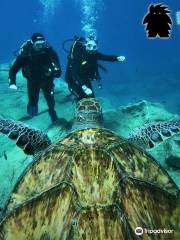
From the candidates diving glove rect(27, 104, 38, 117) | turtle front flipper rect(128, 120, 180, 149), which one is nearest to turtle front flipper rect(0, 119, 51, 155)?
turtle front flipper rect(128, 120, 180, 149)

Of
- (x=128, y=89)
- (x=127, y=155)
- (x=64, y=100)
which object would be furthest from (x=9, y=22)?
(x=127, y=155)

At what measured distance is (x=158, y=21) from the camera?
5.22 metres

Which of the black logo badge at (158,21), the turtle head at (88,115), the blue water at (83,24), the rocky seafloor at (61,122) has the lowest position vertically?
the blue water at (83,24)

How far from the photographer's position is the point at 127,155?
3.15m

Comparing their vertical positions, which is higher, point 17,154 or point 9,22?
point 17,154

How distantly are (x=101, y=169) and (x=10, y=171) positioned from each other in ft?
11.0

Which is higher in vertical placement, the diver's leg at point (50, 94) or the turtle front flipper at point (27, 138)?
the turtle front flipper at point (27, 138)

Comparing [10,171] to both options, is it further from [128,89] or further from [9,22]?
[9,22]

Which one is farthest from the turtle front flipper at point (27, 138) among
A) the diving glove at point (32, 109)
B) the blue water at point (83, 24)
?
the blue water at point (83, 24)

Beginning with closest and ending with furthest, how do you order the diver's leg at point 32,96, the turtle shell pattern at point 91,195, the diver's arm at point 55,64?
1. the turtle shell pattern at point 91,195
2. the diver's arm at point 55,64
3. the diver's leg at point 32,96

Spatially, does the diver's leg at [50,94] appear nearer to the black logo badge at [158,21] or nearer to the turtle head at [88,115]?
the black logo badge at [158,21]

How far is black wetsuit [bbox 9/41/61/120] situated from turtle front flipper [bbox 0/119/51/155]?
3270 millimetres

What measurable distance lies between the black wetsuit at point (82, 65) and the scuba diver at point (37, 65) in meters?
0.51

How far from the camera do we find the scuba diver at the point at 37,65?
762 centimetres
